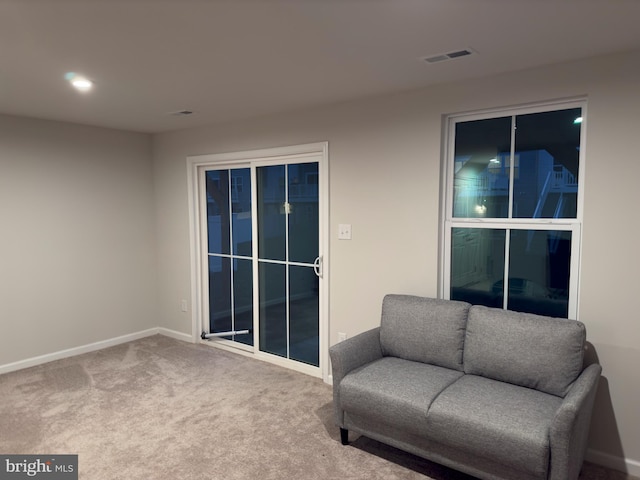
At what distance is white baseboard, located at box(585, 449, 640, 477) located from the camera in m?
2.52

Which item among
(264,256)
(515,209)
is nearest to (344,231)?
(264,256)

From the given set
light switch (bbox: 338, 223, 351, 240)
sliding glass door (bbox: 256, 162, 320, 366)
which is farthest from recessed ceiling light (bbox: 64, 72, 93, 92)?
light switch (bbox: 338, 223, 351, 240)

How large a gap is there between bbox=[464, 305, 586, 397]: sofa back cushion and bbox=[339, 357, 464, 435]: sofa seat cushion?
0.20 meters

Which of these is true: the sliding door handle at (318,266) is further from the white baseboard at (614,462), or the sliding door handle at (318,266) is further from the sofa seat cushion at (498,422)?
the white baseboard at (614,462)

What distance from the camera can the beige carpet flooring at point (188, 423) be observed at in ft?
8.50

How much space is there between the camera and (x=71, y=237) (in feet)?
14.6

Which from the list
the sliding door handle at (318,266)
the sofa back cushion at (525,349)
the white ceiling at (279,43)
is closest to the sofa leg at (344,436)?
the sofa back cushion at (525,349)

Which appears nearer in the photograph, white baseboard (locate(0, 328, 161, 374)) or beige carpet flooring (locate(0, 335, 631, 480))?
beige carpet flooring (locate(0, 335, 631, 480))

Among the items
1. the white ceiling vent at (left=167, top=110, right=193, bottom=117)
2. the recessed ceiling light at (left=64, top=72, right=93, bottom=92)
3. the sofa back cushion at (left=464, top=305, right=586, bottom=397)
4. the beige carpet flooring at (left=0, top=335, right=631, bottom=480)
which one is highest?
the white ceiling vent at (left=167, top=110, right=193, bottom=117)

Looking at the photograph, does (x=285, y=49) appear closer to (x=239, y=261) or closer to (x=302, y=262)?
(x=302, y=262)

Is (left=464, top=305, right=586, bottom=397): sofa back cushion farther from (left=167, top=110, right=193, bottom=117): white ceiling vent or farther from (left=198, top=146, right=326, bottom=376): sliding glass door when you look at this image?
(left=167, top=110, right=193, bottom=117): white ceiling vent

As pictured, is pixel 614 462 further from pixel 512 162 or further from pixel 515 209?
pixel 512 162

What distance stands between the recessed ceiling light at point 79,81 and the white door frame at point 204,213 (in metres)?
1.48

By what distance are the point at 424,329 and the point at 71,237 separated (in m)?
3.53
